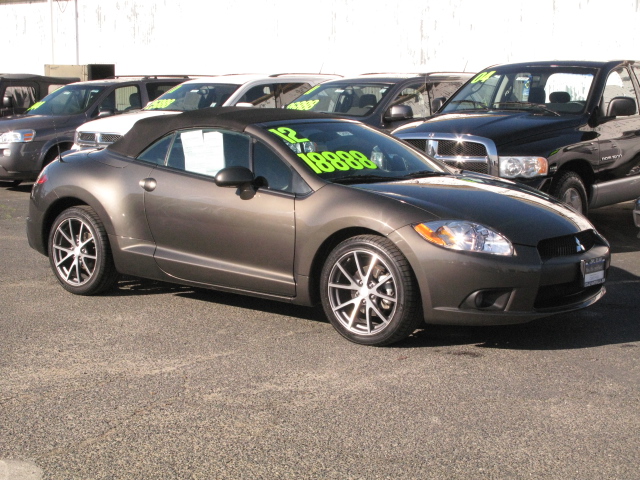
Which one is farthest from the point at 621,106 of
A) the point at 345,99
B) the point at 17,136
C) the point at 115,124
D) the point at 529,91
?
the point at 17,136

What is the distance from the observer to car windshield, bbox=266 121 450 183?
6.09m

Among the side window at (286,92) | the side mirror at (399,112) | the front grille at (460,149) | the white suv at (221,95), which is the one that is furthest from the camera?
the side window at (286,92)


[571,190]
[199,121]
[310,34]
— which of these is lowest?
[571,190]

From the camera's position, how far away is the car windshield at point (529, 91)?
31.7 feet

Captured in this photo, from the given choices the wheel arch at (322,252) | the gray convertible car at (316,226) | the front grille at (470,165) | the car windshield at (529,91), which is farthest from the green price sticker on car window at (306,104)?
the wheel arch at (322,252)

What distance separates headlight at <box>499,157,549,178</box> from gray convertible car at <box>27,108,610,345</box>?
1.73m

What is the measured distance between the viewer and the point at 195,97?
13.3 metres

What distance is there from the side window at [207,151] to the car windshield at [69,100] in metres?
8.33

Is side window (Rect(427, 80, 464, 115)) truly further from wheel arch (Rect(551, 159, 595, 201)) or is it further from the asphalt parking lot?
the asphalt parking lot

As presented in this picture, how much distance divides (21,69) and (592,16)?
17.8 metres

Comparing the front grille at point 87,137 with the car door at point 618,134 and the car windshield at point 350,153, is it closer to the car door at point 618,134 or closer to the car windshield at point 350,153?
the car windshield at point 350,153

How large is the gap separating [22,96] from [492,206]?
511 inches

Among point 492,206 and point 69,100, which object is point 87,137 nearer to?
point 69,100

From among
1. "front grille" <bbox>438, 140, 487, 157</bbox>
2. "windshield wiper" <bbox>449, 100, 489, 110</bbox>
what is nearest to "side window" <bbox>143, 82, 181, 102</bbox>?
"windshield wiper" <bbox>449, 100, 489, 110</bbox>
